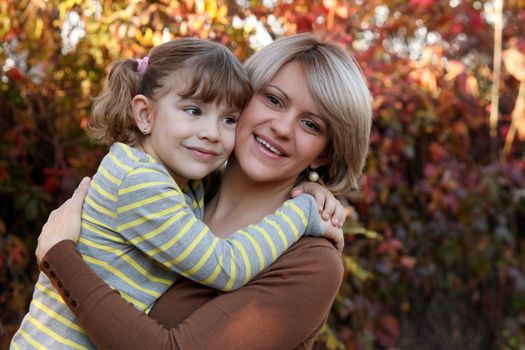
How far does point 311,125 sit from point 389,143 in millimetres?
2361

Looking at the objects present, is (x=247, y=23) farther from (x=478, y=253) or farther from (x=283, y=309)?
(x=478, y=253)

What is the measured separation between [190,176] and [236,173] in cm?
35

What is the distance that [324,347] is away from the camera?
4.36 meters

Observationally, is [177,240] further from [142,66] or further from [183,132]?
[142,66]

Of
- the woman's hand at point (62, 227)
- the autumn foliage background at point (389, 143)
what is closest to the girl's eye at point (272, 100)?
the woman's hand at point (62, 227)

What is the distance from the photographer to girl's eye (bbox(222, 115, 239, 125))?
2.43 metres

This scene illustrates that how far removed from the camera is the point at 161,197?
2.11m

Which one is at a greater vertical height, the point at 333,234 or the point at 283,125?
the point at 283,125

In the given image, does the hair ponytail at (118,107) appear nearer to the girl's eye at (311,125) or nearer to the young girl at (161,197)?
the young girl at (161,197)

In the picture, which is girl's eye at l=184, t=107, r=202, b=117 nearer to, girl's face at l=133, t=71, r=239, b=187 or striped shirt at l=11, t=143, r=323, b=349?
girl's face at l=133, t=71, r=239, b=187

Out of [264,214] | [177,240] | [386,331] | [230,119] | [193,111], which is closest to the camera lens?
[177,240]

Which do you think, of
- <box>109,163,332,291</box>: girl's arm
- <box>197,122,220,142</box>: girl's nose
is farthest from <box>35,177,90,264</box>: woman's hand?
<box>197,122,220,142</box>: girl's nose

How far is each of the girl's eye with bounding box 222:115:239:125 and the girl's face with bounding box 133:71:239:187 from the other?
3cm

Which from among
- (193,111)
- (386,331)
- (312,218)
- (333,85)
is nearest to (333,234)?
(312,218)
